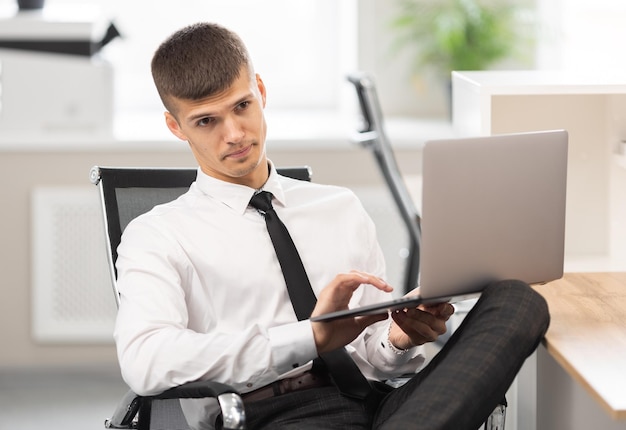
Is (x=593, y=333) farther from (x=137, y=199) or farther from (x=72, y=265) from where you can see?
(x=72, y=265)

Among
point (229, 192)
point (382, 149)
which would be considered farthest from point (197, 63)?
point (382, 149)

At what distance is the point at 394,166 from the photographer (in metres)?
2.90

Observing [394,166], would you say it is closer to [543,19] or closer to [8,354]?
[543,19]

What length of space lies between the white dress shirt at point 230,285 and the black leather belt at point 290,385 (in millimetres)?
25

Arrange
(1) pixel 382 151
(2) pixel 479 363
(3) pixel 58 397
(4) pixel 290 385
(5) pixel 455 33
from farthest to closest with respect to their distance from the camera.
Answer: (5) pixel 455 33 → (3) pixel 58 397 → (1) pixel 382 151 → (4) pixel 290 385 → (2) pixel 479 363

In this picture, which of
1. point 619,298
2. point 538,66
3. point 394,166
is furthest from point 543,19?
point 619,298

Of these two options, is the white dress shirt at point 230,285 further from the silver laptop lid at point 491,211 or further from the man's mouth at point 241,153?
the silver laptop lid at point 491,211

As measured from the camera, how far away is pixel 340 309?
5.24 feet

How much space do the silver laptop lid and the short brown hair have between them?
1.52 ft

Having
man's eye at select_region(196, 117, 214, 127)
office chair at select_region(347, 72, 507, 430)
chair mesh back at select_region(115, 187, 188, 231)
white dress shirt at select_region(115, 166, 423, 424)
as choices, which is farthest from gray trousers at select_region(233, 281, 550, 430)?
office chair at select_region(347, 72, 507, 430)

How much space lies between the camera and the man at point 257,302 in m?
1.45

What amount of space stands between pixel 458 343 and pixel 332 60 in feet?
8.84

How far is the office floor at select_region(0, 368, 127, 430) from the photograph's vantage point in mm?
3152

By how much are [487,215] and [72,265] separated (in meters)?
2.32
